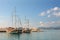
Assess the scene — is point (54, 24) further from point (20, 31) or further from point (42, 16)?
point (20, 31)

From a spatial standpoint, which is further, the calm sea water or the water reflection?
the water reflection

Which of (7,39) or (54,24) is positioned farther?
(7,39)

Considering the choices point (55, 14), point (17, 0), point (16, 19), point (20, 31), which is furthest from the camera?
point (20, 31)

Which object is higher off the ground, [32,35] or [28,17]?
[28,17]

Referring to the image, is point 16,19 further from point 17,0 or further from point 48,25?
point 48,25

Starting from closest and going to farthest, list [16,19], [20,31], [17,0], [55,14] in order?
[17,0] < [55,14] < [16,19] < [20,31]

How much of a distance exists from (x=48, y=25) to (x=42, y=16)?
342 mm

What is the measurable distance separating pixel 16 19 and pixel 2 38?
80 centimetres

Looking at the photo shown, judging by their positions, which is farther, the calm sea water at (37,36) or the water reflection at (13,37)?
the water reflection at (13,37)

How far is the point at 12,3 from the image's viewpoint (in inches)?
157

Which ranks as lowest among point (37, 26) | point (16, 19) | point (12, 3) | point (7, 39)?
point (7, 39)

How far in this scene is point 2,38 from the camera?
4512 mm

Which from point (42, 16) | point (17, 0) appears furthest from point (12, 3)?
point (42, 16)

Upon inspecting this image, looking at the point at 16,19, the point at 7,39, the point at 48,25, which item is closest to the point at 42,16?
the point at 48,25
